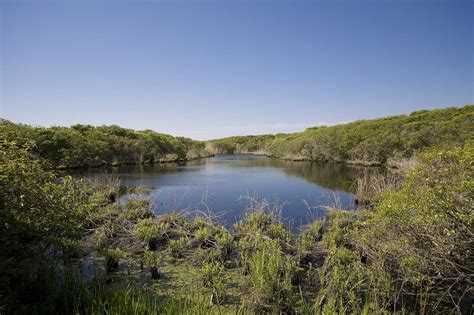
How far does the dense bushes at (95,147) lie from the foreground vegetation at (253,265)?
16.6 meters

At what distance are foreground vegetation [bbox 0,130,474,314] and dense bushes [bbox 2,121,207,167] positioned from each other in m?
16.6

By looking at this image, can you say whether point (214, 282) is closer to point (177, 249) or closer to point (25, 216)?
point (177, 249)

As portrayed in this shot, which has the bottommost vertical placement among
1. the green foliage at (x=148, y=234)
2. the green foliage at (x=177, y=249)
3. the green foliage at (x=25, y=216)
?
the green foliage at (x=177, y=249)

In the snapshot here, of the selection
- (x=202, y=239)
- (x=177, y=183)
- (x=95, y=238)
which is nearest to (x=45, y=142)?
(x=177, y=183)

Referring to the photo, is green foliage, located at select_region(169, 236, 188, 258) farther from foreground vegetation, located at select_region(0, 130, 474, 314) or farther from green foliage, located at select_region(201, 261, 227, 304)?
green foliage, located at select_region(201, 261, 227, 304)

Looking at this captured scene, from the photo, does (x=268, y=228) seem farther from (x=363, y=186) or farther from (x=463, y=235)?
(x=363, y=186)

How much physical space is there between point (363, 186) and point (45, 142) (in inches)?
1269

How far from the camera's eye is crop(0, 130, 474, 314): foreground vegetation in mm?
4891

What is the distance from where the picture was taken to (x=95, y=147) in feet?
120

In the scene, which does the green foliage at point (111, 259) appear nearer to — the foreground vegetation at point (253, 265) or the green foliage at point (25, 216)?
the foreground vegetation at point (253, 265)

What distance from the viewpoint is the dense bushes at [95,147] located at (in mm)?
31312

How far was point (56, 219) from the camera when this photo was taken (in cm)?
579

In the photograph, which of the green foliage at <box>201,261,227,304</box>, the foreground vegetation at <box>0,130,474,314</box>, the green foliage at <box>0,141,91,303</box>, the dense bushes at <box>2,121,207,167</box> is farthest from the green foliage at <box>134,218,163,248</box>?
the dense bushes at <box>2,121,207,167</box>

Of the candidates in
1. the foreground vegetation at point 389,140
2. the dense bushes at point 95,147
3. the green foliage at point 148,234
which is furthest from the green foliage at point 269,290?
the foreground vegetation at point 389,140
